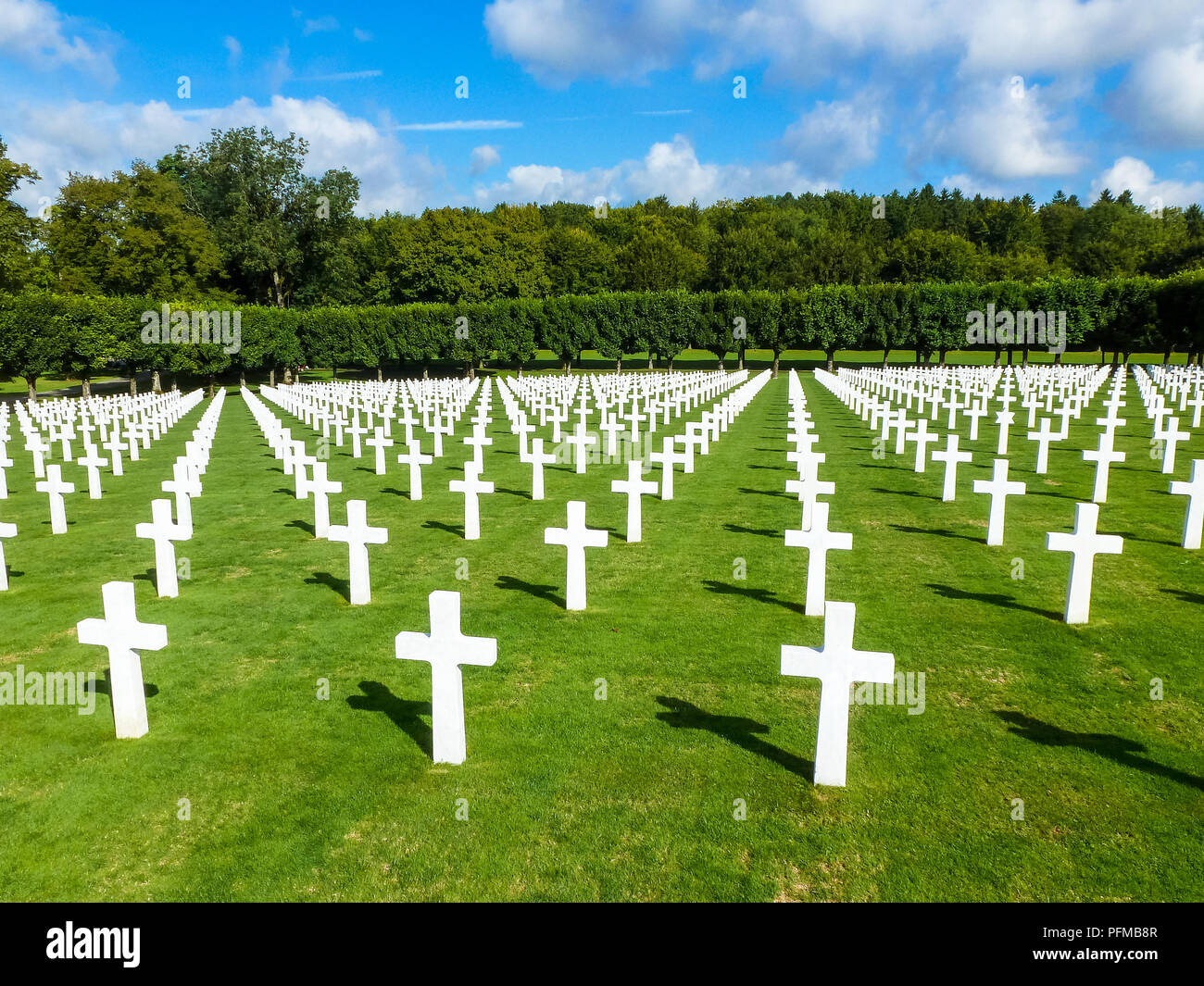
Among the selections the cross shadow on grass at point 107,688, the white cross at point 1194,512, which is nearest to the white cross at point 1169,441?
the white cross at point 1194,512

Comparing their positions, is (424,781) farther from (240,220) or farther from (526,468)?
(240,220)

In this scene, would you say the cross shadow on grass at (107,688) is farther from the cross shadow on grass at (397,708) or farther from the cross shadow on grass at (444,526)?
the cross shadow on grass at (444,526)

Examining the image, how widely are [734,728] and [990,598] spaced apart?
14.4ft

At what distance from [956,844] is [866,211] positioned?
383ft

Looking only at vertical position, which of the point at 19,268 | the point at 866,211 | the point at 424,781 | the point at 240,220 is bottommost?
the point at 424,781

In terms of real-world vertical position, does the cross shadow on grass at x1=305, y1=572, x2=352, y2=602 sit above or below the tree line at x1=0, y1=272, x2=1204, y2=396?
below

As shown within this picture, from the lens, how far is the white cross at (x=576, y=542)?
8.55 m

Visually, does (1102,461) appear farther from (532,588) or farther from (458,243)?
(458,243)

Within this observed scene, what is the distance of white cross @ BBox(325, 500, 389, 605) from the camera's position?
8.86m

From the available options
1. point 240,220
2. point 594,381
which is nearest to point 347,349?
point 240,220

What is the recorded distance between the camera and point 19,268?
45.8 meters

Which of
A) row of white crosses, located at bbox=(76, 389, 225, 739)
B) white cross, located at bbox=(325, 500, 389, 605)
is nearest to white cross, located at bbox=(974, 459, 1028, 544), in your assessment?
white cross, located at bbox=(325, 500, 389, 605)

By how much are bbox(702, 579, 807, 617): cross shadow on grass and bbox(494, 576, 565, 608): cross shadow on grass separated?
5.71 ft

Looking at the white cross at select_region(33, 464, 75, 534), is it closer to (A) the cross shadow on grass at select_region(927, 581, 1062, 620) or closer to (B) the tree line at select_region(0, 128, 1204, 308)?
(A) the cross shadow on grass at select_region(927, 581, 1062, 620)
